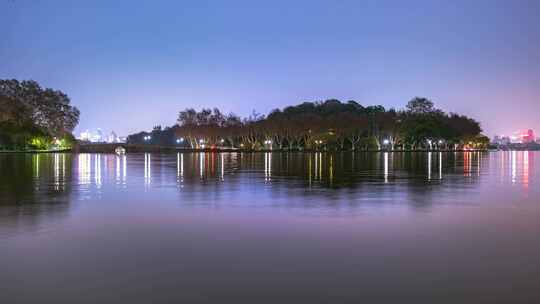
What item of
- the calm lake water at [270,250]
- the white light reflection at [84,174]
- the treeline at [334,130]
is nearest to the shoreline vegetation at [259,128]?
the treeline at [334,130]

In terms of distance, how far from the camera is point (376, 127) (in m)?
116

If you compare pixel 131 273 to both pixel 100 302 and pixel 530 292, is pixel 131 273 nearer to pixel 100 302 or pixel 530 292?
pixel 100 302

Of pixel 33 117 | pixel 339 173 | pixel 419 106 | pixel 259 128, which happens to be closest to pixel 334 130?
pixel 259 128

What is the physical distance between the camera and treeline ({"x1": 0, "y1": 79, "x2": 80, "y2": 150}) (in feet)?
313

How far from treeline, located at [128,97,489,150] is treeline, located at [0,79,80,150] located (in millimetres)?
27141

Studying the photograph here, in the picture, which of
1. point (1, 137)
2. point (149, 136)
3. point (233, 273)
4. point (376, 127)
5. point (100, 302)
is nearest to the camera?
point (100, 302)

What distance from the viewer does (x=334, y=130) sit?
114000mm

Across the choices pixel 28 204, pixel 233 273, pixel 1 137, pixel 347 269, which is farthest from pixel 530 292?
pixel 1 137

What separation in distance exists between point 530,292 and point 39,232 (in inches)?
336

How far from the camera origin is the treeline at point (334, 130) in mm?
113688

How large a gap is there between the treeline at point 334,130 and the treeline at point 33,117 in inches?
1069

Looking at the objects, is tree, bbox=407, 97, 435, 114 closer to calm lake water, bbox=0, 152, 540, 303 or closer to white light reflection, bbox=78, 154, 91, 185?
white light reflection, bbox=78, 154, 91, 185

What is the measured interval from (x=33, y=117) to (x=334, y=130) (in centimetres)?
6495

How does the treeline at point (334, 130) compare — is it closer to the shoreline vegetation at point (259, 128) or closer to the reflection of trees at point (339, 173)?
the shoreline vegetation at point (259, 128)
